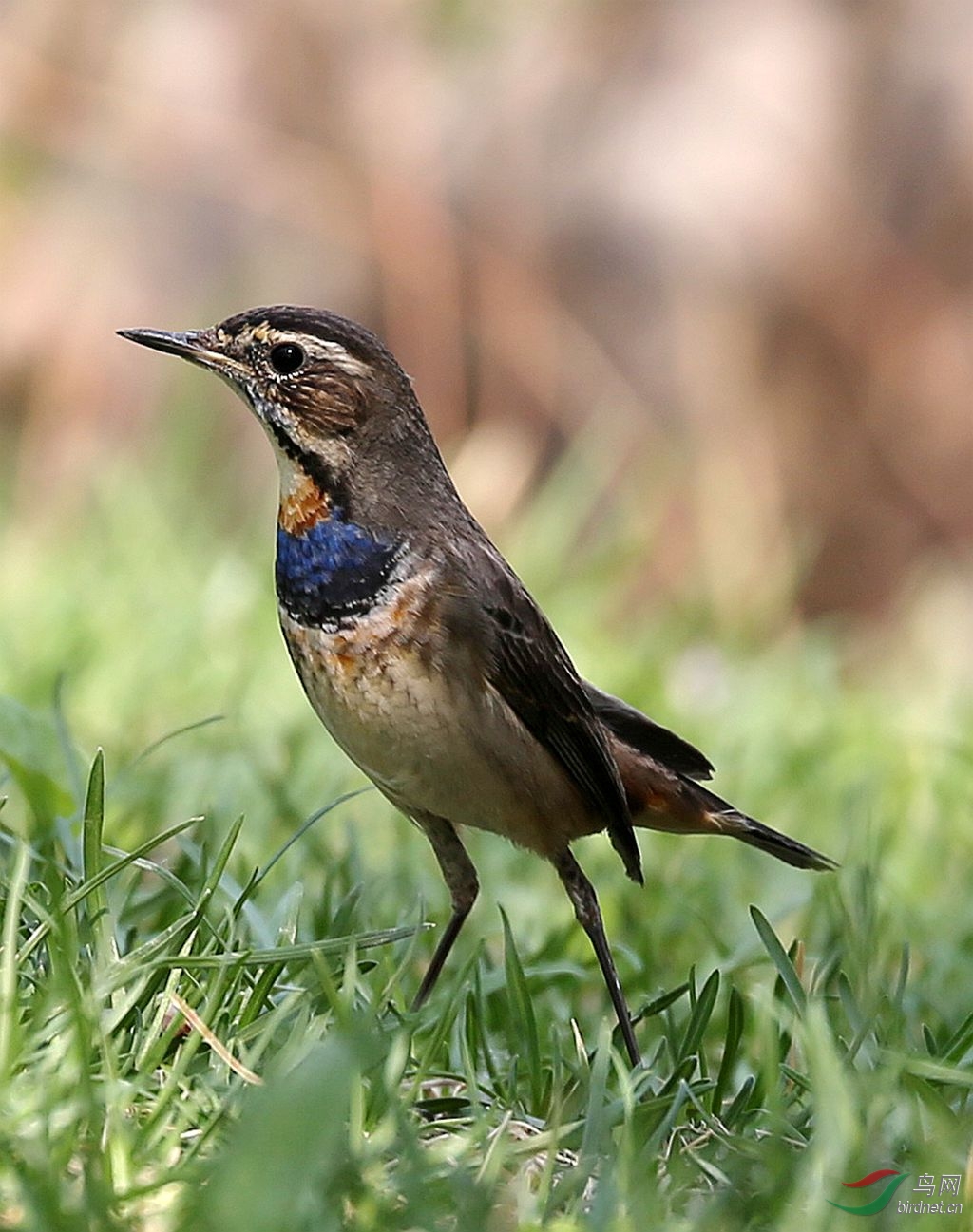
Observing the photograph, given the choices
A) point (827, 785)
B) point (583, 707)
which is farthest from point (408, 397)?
point (827, 785)

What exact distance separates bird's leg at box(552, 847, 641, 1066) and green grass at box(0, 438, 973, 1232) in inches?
3.6

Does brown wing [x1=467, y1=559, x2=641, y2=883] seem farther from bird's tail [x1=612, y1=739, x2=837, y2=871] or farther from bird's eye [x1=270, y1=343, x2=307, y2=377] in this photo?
bird's eye [x1=270, y1=343, x2=307, y2=377]

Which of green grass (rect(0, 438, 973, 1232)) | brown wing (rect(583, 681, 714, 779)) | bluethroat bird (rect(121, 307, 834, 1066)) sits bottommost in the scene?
green grass (rect(0, 438, 973, 1232))

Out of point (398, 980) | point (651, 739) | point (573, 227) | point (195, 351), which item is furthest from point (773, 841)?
point (573, 227)

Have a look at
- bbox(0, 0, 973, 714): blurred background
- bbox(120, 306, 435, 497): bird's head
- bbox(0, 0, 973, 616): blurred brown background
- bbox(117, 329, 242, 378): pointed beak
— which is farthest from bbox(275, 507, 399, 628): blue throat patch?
bbox(0, 0, 973, 616): blurred brown background

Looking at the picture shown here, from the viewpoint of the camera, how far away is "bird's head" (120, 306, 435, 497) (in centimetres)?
435

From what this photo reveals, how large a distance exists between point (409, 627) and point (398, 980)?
2.57 ft

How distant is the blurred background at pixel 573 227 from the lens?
36.5 ft

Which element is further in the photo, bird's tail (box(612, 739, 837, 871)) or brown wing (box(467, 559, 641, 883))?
bird's tail (box(612, 739, 837, 871))

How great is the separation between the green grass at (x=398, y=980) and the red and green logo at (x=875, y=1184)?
0.07ft

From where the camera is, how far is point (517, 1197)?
304 centimetres

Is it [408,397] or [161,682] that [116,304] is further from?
[408,397]

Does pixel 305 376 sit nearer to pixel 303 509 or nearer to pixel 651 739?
pixel 303 509

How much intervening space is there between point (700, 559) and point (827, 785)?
3775 millimetres
